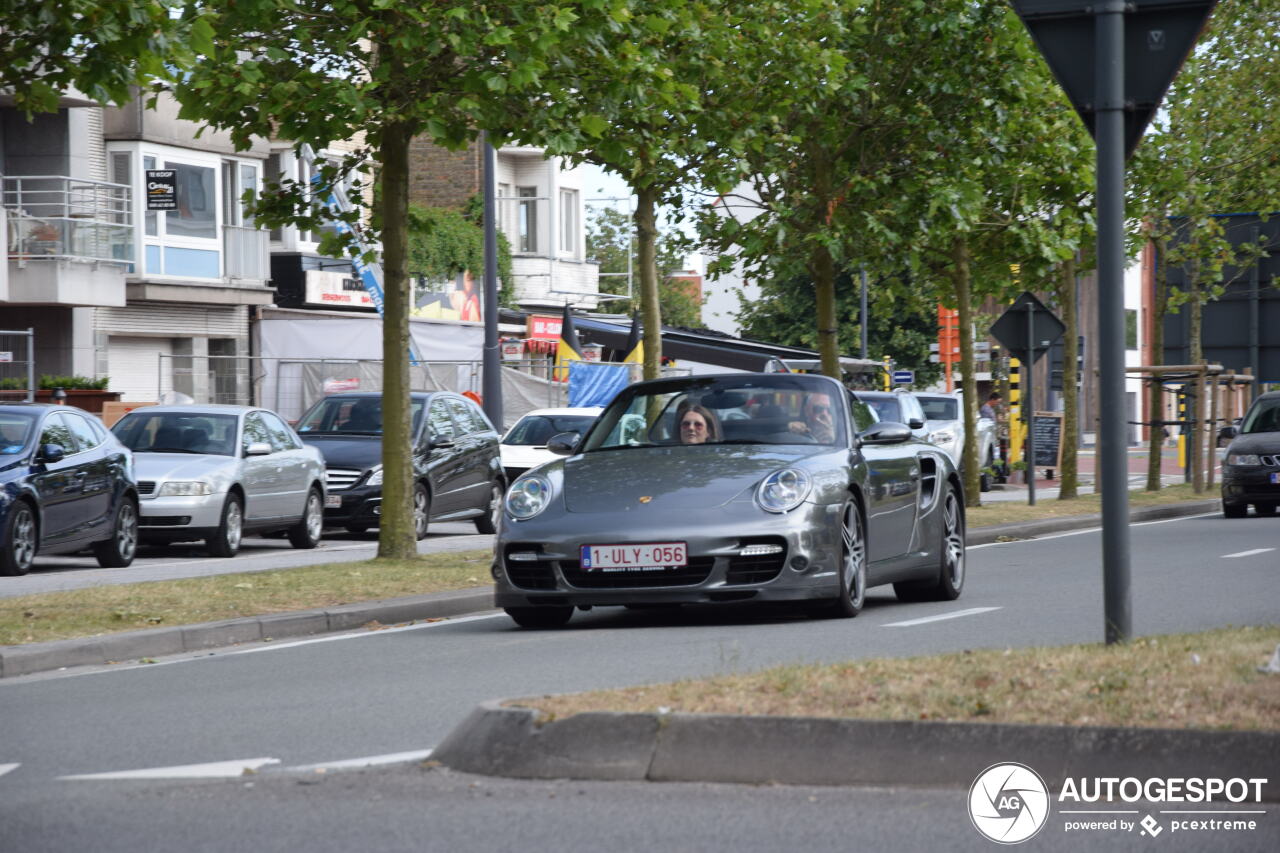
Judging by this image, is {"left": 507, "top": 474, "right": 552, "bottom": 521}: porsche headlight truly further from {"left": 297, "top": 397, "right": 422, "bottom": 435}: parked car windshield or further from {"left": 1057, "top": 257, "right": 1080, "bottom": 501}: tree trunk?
{"left": 1057, "top": 257, "right": 1080, "bottom": 501}: tree trunk

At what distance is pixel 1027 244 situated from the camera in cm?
2736

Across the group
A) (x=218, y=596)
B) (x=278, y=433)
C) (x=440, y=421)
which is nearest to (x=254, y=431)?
(x=278, y=433)

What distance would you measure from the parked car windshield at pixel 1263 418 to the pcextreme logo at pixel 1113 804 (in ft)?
74.7

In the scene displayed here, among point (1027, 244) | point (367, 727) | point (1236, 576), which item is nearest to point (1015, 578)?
point (1236, 576)

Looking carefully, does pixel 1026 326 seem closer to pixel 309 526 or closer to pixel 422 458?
pixel 422 458

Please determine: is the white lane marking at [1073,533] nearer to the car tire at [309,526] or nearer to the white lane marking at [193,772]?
the car tire at [309,526]

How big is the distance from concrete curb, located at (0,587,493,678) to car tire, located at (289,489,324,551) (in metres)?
8.11

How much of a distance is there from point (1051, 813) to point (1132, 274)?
91.6 m

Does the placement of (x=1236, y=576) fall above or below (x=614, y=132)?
below

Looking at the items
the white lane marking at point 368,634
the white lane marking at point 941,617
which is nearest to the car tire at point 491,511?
the white lane marking at point 368,634

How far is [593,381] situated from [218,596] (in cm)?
2655

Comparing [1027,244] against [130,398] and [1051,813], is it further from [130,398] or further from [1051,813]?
[1051,813]

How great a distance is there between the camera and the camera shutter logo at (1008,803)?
553 centimetres

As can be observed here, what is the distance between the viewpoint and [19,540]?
17203 mm
